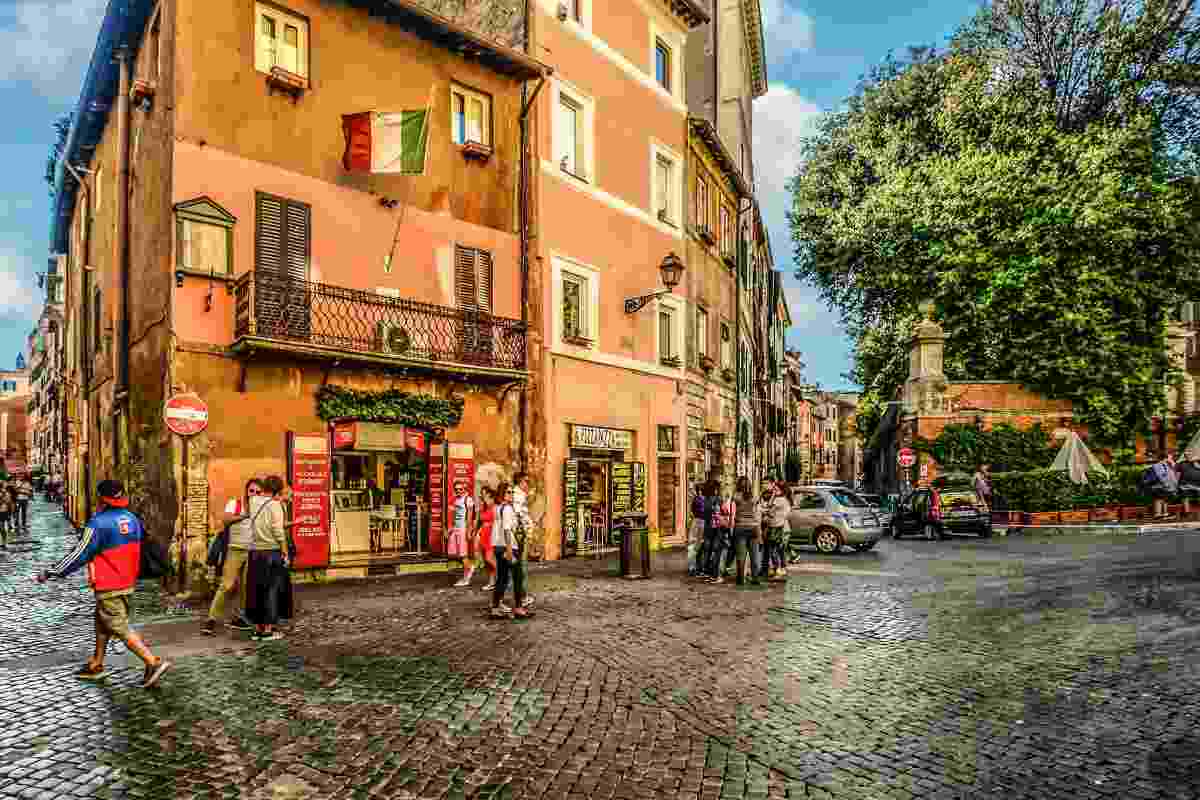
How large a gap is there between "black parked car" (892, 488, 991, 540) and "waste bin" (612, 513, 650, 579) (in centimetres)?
1312

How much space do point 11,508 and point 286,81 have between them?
16076 mm

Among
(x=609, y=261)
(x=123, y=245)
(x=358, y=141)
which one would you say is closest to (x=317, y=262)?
(x=358, y=141)

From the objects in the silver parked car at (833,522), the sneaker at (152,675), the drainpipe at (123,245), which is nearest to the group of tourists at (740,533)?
the silver parked car at (833,522)

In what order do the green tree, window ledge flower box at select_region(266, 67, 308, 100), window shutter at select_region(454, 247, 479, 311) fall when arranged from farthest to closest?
the green tree < window shutter at select_region(454, 247, 479, 311) < window ledge flower box at select_region(266, 67, 308, 100)

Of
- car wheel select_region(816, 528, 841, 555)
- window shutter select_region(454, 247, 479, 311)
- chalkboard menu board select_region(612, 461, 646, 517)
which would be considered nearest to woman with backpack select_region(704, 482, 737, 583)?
chalkboard menu board select_region(612, 461, 646, 517)

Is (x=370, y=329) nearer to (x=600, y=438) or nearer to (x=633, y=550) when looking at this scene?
(x=633, y=550)

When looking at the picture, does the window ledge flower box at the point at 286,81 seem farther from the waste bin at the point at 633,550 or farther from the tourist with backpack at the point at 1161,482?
the tourist with backpack at the point at 1161,482

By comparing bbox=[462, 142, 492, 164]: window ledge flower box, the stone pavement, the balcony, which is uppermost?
bbox=[462, 142, 492, 164]: window ledge flower box

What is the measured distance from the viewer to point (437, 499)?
17297mm

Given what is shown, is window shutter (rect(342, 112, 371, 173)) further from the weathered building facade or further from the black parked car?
the black parked car

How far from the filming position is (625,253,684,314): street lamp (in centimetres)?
2122

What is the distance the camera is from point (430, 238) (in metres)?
17.5

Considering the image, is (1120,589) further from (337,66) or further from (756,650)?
(337,66)

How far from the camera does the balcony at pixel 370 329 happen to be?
14078mm
